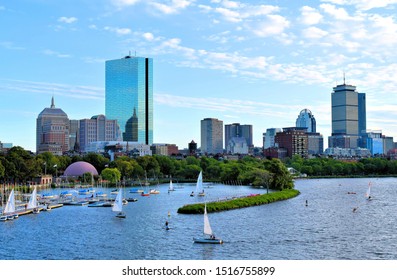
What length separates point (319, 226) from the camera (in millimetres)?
72688

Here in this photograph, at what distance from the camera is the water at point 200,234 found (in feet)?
178

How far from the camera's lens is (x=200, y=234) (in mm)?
64750

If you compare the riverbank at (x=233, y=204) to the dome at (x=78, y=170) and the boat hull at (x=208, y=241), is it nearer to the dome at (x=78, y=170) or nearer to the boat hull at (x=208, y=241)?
the boat hull at (x=208, y=241)

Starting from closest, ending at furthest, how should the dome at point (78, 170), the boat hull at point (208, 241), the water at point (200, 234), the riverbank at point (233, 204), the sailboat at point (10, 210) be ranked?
the water at point (200, 234)
the boat hull at point (208, 241)
the sailboat at point (10, 210)
the riverbank at point (233, 204)
the dome at point (78, 170)

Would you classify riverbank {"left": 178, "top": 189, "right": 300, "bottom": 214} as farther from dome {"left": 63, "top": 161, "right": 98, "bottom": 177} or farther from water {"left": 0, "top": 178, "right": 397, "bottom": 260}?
dome {"left": 63, "top": 161, "right": 98, "bottom": 177}

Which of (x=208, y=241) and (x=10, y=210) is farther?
(x=10, y=210)

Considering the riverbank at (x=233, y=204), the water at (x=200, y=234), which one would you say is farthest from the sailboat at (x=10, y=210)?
the riverbank at (x=233, y=204)

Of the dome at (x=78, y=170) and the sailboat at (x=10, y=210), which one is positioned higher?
the dome at (x=78, y=170)

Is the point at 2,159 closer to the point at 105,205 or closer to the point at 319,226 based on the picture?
the point at 105,205

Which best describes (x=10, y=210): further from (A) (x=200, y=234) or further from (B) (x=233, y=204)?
(B) (x=233, y=204)

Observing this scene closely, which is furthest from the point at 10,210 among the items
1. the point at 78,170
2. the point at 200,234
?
the point at 78,170

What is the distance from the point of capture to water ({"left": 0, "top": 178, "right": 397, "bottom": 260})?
178 feet
